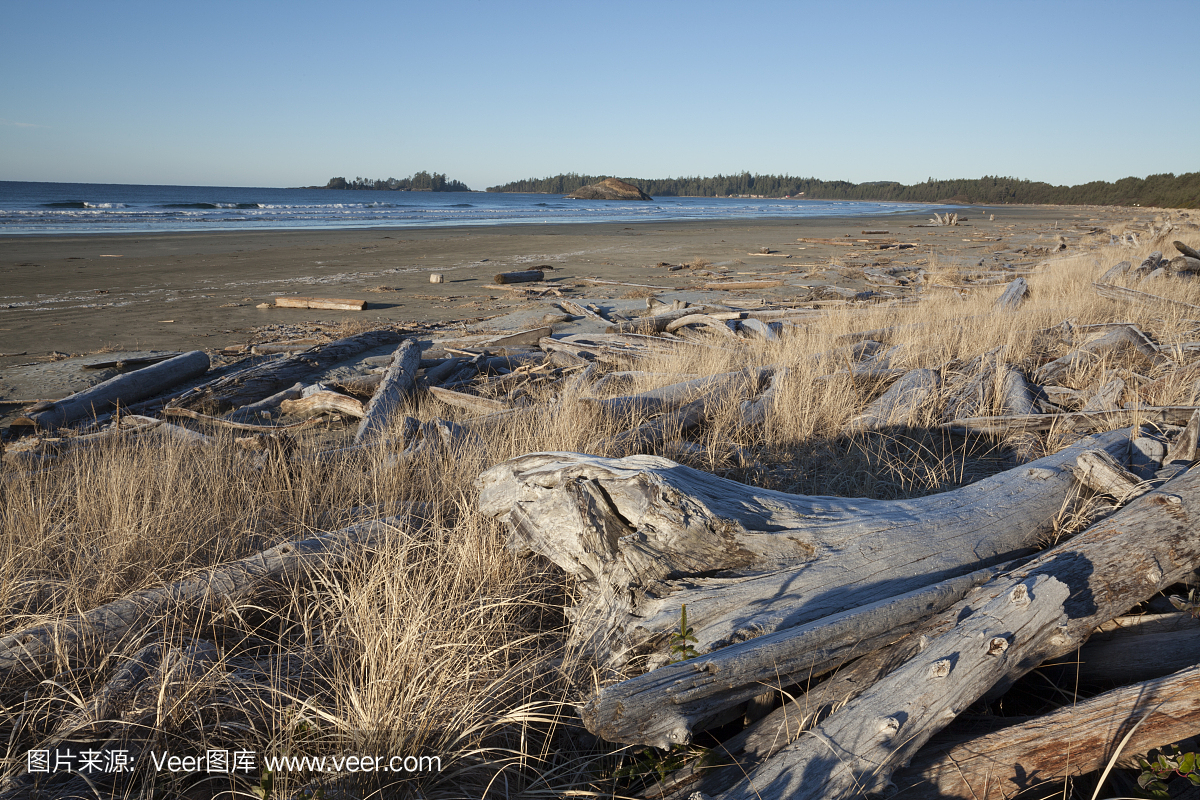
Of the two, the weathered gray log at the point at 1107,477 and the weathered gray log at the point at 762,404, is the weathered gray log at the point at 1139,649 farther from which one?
the weathered gray log at the point at 762,404

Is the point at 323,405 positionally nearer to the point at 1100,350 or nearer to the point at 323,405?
the point at 323,405

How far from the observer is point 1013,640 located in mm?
1918

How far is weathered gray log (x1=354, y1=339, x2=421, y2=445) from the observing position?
5215 mm

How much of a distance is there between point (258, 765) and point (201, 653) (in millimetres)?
560

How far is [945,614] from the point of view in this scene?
2.17 meters

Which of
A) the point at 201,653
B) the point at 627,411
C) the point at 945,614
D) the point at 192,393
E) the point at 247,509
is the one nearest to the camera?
the point at 945,614

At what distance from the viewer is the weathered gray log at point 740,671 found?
1.85 meters

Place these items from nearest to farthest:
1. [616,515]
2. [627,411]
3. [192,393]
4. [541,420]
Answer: [616,515] < [541,420] < [627,411] < [192,393]

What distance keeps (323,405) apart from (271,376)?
48.3 inches

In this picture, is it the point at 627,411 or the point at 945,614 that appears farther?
the point at 627,411

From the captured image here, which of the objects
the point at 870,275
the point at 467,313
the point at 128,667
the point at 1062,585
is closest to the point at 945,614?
the point at 1062,585

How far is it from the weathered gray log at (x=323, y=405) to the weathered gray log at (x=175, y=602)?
281cm

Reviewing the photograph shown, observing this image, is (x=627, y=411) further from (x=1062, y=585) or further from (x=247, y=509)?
(x=1062, y=585)

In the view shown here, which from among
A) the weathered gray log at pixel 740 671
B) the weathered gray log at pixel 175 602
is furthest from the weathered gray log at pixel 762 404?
the weathered gray log at pixel 175 602
